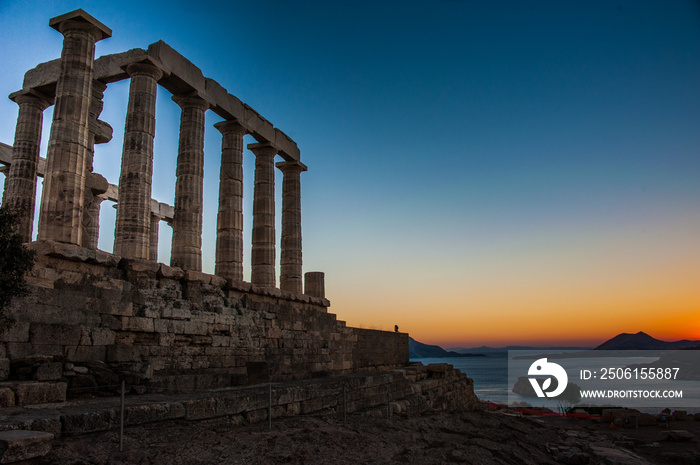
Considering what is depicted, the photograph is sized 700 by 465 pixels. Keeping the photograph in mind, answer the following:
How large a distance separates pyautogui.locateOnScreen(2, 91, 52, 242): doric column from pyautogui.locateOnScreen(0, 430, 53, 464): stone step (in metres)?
11.0

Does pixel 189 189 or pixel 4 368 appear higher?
pixel 189 189

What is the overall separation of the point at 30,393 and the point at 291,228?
49.1 ft

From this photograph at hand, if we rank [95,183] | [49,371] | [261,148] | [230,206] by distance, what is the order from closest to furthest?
[49,371], [95,183], [230,206], [261,148]

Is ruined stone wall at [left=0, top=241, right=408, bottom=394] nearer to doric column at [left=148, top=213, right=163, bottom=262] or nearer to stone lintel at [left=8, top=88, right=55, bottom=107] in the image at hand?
doric column at [left=148, top=213, right=163, bottom=262]

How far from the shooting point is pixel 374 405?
48.4ft

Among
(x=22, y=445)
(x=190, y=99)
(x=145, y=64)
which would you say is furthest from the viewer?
(x=190, y=99)

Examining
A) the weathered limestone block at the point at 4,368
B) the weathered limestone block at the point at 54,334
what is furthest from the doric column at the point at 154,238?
the weathered limestone block at the point at 4,368

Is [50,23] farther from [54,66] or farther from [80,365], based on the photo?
[80,365]

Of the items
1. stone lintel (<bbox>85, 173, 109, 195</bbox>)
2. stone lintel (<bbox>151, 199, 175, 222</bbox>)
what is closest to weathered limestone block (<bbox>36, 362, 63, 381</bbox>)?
stone lintel (<bbox>85, 173, 109, 195</bbox>)

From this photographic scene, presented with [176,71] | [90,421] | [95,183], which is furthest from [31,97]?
[90,421]

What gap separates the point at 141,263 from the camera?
12562mm

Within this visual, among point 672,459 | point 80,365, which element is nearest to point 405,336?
point 672,459

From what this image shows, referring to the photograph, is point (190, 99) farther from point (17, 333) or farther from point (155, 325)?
point (17, 333)

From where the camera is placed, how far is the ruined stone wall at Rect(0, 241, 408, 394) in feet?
33.3
